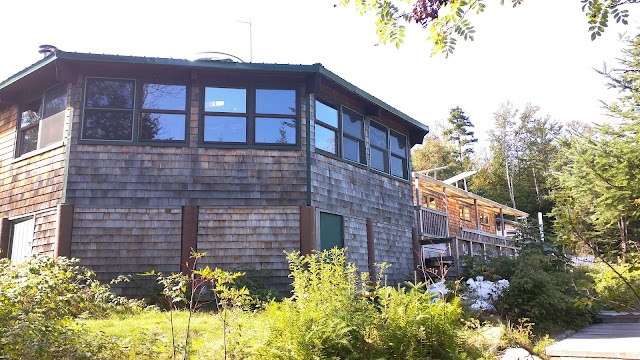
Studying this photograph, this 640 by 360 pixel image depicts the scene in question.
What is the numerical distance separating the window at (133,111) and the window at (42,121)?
0.69 metres

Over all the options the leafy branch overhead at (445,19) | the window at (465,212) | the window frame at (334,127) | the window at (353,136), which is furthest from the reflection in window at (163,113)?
the window at (465,212)

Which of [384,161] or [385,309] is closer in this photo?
[385,309]

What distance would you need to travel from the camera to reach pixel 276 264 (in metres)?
9.24

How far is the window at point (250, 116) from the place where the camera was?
377 inches

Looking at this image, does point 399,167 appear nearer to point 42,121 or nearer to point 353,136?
point 353,136

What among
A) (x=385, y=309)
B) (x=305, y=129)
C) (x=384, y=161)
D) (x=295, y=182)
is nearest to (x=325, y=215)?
(x=295, y=182)

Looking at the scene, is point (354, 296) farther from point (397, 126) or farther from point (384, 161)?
point (397, 126)

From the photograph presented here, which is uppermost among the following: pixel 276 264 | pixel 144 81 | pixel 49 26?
pixel 49 26

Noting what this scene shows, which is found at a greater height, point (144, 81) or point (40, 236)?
point (144, 81)

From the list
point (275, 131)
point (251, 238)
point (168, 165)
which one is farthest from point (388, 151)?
point (168, 165)

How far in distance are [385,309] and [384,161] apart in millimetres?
7774

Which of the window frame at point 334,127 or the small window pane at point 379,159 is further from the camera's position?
the small window pane at point 379,159

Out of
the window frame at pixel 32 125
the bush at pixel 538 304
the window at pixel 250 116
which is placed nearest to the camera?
the bush at pixel 538 304

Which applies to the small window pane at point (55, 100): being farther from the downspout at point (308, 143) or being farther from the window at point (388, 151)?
the window at point (388, 151)
